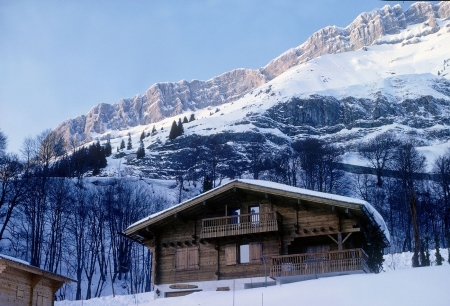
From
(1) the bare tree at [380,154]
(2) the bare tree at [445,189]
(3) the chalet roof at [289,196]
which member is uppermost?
(1) the bare tree at [380,154]

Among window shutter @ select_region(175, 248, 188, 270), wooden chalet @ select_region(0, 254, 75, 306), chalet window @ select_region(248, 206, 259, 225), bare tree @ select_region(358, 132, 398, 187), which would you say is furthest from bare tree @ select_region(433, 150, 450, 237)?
wooden chalet @ select_region(0, 254, 75, 306)

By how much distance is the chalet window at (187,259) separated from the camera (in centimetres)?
3491

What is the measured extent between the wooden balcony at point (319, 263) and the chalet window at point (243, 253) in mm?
1625

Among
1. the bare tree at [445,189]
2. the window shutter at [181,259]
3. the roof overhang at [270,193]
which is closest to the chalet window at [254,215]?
the roof overhang at [270,193]

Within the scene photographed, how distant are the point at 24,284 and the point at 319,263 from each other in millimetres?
14456

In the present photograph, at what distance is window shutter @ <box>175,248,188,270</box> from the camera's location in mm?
35062

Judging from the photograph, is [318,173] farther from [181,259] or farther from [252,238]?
[181,259]

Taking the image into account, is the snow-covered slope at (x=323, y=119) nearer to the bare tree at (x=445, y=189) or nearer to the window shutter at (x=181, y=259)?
the bare tree at (x=445, y=189)

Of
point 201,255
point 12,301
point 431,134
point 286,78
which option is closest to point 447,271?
point 201,255

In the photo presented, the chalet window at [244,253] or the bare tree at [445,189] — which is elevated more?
the bare tree at [445,189]

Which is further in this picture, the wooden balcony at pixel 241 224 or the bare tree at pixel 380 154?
the bare tree at pixel 380 154

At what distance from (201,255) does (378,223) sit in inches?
402

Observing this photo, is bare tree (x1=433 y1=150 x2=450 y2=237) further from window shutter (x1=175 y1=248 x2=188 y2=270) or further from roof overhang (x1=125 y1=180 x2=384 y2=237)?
window shutter (x1=175 y1=248 x2=188 y2=270)

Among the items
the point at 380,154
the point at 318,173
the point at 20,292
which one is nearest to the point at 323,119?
the point at 380,154
